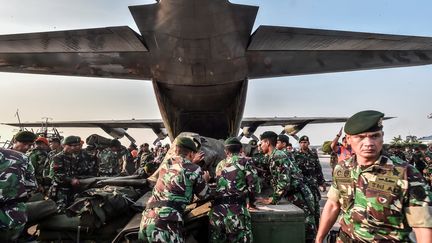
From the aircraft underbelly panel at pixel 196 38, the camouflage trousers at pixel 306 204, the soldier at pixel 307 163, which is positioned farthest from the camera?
the soldier at pixel 307 163

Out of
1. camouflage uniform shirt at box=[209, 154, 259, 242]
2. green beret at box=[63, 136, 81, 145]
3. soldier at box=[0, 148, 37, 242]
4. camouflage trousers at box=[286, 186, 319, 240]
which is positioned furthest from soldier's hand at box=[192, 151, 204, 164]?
green beret at box=[63, 136, 81, 145]

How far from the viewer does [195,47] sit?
12.0 ft

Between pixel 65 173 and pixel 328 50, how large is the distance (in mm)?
4826

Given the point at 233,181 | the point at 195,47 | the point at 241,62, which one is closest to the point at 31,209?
the point at 233,181

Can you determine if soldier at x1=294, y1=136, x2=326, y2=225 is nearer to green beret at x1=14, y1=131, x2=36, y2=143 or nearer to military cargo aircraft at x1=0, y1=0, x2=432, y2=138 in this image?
military cargo aircraft at x1=0, y1=0, x2=432, y2=138

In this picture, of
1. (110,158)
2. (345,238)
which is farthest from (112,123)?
(345,238)

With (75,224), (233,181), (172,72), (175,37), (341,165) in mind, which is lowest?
(75,224)

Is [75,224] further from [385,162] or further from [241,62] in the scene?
[385,162]

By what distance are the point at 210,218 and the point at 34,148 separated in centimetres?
509

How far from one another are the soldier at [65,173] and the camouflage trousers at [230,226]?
2.40 m

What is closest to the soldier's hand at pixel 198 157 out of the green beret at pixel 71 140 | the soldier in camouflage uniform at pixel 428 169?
the green beret at pixel 71 140

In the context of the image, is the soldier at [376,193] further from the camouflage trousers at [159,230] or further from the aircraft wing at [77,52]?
the aircraft wing at [77,52]

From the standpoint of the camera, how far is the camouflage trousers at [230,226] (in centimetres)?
341

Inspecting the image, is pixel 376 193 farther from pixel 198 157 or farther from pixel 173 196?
pixel 198 157
